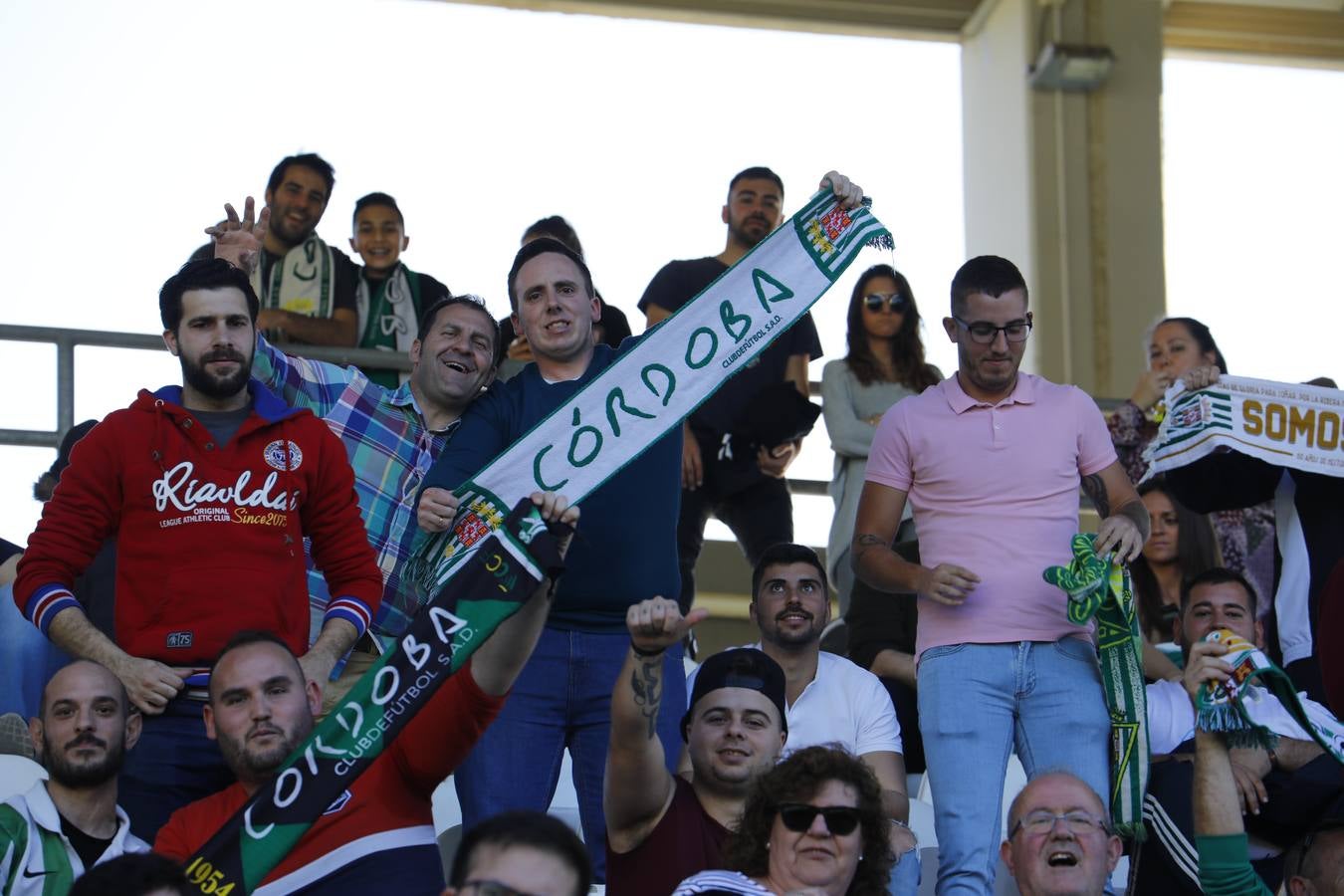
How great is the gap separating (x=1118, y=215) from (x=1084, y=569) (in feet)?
22.0

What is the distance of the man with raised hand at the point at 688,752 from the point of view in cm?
412

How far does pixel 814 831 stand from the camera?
13.9 feet

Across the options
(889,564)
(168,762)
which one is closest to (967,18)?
(889,564)

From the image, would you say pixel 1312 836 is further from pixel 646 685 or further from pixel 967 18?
pixel 967 18

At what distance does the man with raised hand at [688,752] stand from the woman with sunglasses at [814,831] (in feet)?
0.46

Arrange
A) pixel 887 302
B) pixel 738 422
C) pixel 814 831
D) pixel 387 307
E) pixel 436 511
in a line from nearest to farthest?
pixel 814 831 < pixel 436 511 < pixel 738 422 < pixel 887 302 < pixel 387 307

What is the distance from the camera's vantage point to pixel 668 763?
5000 millimetres

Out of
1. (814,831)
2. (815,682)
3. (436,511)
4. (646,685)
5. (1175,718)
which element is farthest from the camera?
(1175,718)

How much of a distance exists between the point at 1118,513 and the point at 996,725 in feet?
1.98

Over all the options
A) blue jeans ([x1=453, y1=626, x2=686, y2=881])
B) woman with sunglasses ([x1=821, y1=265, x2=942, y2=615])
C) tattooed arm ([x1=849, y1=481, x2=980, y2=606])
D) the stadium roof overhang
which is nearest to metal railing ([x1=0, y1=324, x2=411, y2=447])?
woman with sunglasses ([x1=821, y1=265, x2=942, y2=615])

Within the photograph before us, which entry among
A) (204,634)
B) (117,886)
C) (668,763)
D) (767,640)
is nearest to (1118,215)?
(767,640)

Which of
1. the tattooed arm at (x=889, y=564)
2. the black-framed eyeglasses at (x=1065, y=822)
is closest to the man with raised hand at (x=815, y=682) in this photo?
the tattooed arm at (x=889, y=564)

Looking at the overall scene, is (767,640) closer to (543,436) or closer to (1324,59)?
(543,436)

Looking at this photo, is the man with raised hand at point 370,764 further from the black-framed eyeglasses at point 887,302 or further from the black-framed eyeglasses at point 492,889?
A: the black-framed eyeglasses at point 887,302
